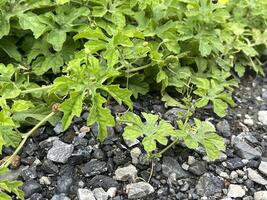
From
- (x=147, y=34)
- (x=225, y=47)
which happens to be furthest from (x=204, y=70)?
(x=147, y=34)

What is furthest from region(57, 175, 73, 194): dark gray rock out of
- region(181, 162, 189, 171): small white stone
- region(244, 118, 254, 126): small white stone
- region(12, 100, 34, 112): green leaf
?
region(244, 118, 254, 126): small white stone

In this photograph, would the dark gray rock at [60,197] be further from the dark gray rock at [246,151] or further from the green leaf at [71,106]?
the dark gray rock at [246,151]

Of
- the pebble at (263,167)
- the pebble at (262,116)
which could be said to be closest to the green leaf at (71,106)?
the pebble at (263,167)

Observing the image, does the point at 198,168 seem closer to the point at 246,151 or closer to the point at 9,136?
the point at 246,151

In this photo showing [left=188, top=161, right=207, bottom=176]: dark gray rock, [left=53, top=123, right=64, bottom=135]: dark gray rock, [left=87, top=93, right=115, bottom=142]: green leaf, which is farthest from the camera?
[left=53, top=123, right=64, bottom=135]: dark gray rock

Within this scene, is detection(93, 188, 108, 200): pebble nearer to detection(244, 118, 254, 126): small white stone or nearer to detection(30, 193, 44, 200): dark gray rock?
detection(30, 193, 44, 200): dark gray rock
